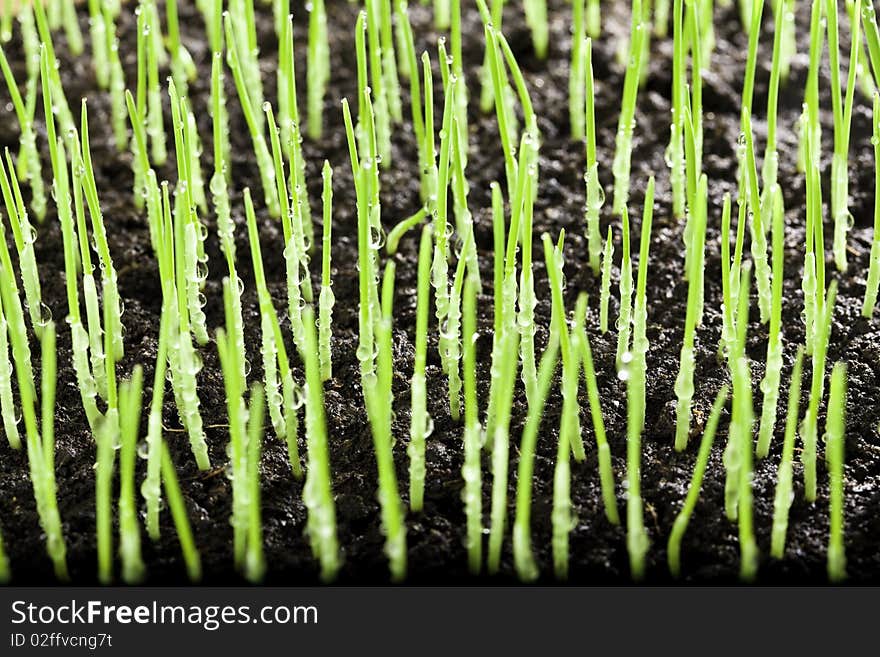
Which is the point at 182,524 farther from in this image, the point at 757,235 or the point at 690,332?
the point at 757,235

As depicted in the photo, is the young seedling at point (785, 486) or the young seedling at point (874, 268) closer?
the young seedling at point (785, 486)

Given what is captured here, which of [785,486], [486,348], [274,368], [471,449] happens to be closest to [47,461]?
[274,368]

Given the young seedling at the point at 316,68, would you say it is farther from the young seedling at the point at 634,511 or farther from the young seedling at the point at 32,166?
the young seedling at the point at 634,511

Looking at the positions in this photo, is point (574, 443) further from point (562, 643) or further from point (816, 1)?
point (816, 1)

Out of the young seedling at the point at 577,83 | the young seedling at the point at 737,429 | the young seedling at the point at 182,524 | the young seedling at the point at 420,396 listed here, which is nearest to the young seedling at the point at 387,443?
the young seedling at the point at 420,396

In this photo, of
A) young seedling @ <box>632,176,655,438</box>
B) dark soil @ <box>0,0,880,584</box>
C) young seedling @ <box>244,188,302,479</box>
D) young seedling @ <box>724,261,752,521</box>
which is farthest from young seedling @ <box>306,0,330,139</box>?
young seedling @ <box>724,261,752,521</box>

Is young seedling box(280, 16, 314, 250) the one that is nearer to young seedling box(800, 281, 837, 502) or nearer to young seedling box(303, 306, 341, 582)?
young seedling box(303, 306, 341, 582)

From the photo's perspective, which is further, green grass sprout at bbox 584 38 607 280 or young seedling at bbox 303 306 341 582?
green grass sprout at bbox 584 38 607 280

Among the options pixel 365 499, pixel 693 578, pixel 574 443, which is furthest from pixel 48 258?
pixel 693 578
